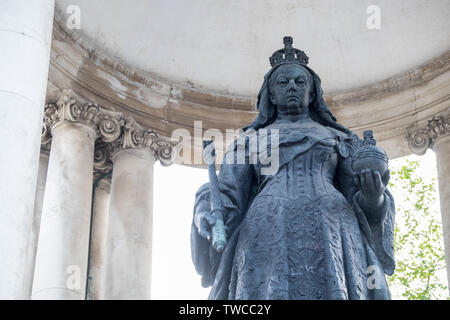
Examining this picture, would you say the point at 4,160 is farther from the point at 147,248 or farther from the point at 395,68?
the point at 395,68

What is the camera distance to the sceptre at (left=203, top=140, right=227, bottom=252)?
10.1 metres

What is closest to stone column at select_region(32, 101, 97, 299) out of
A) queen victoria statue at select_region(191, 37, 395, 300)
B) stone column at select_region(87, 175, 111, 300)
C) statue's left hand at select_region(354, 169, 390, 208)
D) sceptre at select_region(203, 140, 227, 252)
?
stone column at select_region(87, 175, 111, 300)

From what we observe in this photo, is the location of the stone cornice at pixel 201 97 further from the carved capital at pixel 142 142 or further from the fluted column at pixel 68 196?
the fluted column at pixel 68 196

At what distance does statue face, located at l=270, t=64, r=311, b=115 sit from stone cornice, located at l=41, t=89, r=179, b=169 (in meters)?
10.7

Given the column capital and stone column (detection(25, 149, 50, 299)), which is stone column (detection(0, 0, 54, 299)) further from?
the column capital

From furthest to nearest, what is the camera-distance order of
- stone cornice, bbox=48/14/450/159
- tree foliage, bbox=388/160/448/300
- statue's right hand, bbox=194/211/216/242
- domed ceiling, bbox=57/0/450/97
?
tree foliage, bbox=388/160/448/300
domed ceiling, bbox=57/0/450/97
stone cornice, bbox=48/14/450/159
statue's right hand, bbox=194/211/216/242

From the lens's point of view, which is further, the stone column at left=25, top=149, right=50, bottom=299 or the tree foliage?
the tree foliage

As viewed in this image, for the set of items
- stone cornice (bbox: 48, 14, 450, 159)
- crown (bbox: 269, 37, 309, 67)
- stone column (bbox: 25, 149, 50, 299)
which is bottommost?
crown (bbox: 269, 37, 309, 67)

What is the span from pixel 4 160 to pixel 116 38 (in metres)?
10.8

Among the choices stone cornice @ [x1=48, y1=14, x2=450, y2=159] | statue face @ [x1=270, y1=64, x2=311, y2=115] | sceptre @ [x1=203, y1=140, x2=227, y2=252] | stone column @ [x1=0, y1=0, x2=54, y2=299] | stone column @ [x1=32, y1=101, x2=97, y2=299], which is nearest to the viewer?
sceptre @ [x1=203, y1=140, x2=227, y2=252]

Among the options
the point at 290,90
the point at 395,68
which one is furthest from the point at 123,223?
the point at 290,90

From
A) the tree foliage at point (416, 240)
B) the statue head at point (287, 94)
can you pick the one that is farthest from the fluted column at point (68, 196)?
the tree foliage at point (416, 240)

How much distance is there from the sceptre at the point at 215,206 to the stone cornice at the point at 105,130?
1159 cm
